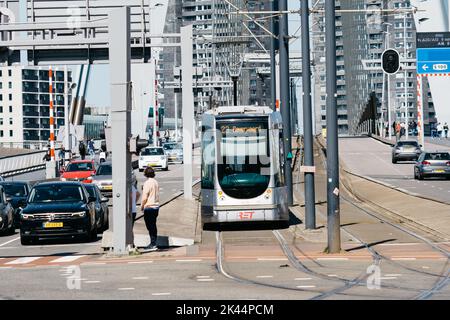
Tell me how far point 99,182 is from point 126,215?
29.6 meters

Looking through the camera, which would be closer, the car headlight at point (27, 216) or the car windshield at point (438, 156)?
the car headlight at point (27, 216)

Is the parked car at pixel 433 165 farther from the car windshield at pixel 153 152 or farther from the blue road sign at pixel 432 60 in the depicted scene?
the car windshield at pixel 153 152

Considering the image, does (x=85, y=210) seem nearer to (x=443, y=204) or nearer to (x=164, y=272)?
(x=164, y=272)

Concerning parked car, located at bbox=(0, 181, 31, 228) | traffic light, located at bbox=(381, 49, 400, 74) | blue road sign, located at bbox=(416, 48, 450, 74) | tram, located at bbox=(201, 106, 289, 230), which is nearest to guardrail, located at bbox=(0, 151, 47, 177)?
traffic light, located at bbox=(381, 49, 400, 74)

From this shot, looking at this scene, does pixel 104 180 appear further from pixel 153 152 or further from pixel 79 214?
pixel 153 152

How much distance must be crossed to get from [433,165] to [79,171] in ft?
57.9

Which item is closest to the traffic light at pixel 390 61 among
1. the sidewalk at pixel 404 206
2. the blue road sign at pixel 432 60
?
the blue road sign at pixel 432 60

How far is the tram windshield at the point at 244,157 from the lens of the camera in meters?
32.3

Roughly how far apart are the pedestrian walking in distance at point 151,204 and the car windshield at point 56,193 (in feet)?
18.8

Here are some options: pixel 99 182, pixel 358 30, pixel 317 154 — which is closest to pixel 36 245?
pixel 99 182

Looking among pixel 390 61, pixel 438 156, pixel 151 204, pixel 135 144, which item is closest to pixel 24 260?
pixel 151 204

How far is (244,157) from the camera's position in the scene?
32469mm

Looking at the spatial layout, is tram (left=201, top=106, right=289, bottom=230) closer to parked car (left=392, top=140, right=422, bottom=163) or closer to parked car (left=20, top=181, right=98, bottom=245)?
parked car (left=20, top=181, right=98, bottom=245)

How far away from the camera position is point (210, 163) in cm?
3272
